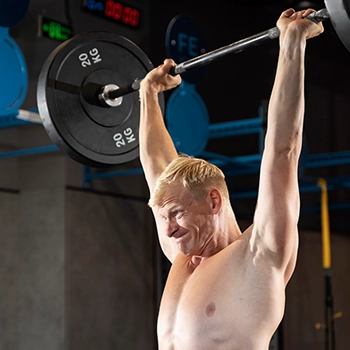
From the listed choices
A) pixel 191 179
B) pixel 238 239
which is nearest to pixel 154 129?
pixel 191 179

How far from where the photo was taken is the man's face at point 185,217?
1959 millimetres

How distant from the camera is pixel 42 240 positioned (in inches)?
227

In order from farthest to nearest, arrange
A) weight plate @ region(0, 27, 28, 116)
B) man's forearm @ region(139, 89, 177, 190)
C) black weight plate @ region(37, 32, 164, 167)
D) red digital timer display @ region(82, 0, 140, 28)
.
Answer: red digital timer display @ region(82, 0, 140, 28), weight plate @ region(0, 27, 28, 116), black weight plate @ region(37, 32, 164, 167), man's forearm @ region(139, 89, 177, 190)

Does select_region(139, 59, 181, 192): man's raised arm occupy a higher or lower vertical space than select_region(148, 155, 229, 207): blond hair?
higher

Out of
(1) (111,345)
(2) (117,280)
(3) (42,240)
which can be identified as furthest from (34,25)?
(1) (111,345)

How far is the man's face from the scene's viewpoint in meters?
1.96

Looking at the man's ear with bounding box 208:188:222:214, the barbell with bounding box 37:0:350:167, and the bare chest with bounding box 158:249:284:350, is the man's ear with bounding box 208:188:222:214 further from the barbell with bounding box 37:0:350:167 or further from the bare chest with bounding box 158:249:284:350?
the barbell with bounding box 37:0:350:167

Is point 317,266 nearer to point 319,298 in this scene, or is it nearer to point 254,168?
point 319,298

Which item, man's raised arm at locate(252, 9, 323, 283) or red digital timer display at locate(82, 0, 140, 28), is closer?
man's raised arm at locate(252, 9, 323, 283)

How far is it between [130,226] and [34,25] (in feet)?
6.10

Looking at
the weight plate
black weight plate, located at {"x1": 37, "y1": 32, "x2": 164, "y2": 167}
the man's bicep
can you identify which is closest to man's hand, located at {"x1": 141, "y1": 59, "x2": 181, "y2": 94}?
black weight plate, located at {"x1": 37, "y1": 32, "x2": 164, "y2": 167}

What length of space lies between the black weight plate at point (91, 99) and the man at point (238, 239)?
622 millimetres

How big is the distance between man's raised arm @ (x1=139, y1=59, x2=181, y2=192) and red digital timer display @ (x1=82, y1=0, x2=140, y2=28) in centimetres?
317

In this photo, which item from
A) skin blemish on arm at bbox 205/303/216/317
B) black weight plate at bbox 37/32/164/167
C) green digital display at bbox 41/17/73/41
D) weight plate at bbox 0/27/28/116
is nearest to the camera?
skin blemish on arm at bbox 205/303/216/317
